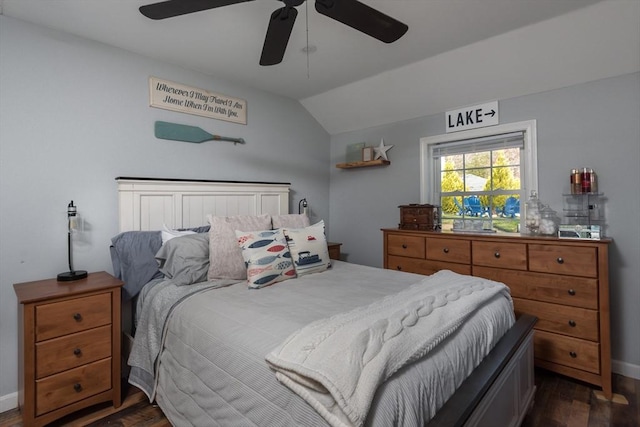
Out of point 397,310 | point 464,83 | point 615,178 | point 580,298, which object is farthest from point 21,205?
point 615,178

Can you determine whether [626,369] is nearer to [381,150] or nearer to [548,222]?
[548,222]

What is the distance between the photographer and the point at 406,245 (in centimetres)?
296

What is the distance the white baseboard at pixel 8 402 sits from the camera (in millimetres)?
1924

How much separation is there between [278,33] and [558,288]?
2455 mm

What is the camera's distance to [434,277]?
1938 mm

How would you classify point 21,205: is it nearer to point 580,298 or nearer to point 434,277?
point 434,277

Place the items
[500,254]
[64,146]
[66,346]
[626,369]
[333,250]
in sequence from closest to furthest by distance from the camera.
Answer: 1. [66,346]
2. [64,146]
3. [626,369]
4. [500,254]
5. [333,250]

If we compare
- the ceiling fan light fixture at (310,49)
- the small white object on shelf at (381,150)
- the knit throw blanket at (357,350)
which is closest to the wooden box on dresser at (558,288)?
the knit throw blanket at (357,350)

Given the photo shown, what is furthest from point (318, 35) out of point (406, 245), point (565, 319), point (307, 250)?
point (565, 319)

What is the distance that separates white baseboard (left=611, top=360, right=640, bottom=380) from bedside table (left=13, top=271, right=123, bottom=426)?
11.2ft

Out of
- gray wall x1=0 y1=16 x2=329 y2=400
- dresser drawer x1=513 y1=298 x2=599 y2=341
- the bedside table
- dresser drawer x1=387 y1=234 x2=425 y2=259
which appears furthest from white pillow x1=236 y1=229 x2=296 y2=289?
dresser drawer x1=513 y1=298 x2=599 y2=341

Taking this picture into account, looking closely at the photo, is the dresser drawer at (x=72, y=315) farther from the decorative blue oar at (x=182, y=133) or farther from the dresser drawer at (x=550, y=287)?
the dresser drawer at (x=550, y=287)

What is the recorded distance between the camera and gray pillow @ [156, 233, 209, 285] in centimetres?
201

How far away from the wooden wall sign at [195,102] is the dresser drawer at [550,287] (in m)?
2.65
